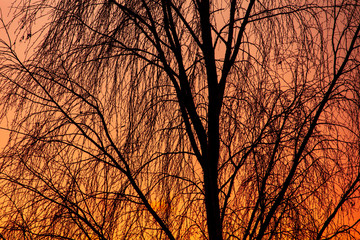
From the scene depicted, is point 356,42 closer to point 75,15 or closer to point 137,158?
point 137,158

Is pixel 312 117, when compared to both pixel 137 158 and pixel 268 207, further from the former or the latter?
pixel 137 158

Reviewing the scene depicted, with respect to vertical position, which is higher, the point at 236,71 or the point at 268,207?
the point at 236,71

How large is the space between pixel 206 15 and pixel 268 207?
173 centimetres

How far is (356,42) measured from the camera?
363 centimetres

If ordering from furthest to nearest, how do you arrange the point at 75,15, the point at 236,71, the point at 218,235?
the point at 236,71 < the point at 75,15 < the point at 218,235

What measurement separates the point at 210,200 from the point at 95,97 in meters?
1.23

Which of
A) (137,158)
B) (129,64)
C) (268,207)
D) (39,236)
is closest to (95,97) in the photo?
(129,64)

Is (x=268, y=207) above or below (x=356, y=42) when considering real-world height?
below

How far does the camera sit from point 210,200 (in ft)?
10.2

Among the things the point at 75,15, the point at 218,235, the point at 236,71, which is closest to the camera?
the point at 218,235

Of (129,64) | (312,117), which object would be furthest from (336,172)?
(129,64)

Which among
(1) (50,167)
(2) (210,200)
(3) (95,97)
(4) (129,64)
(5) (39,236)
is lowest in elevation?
(5) (39,236)

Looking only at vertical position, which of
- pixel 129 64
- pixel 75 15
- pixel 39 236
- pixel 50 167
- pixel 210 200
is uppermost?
pixel 75 15

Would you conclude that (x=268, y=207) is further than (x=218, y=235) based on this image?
Yes
